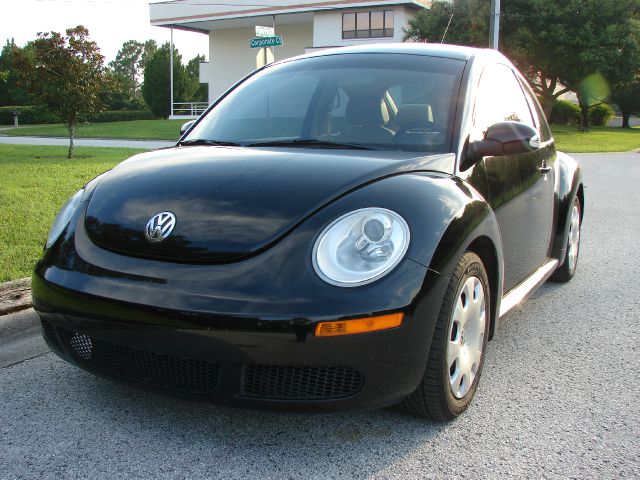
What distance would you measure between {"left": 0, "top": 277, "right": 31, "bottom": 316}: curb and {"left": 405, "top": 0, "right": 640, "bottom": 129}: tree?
30.7 meters

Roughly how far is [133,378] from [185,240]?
54cm

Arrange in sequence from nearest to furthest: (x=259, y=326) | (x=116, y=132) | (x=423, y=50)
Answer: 1. (x=259, y=326)
2. (x=423, y=50)
3. (x=116, y=132)

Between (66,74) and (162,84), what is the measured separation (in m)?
35.6

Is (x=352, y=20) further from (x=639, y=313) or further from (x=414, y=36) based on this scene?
(x=639, y=313)

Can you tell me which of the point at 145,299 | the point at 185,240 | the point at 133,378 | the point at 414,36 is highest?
the point at 414,36

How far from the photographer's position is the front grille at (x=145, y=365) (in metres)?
2.37

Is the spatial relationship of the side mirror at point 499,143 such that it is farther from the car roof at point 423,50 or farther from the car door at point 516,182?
the car roof at point 423,50

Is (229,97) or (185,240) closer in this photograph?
(185,240)

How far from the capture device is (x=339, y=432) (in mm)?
2639

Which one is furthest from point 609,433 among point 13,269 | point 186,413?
point 13,269

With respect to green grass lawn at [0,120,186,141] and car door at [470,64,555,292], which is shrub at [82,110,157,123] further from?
car door at [470,64,555,292]

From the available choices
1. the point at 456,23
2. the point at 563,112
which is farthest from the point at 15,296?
the point at 563,112

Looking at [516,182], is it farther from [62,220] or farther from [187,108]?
[187,108]

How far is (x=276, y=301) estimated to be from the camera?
220 centimetres
